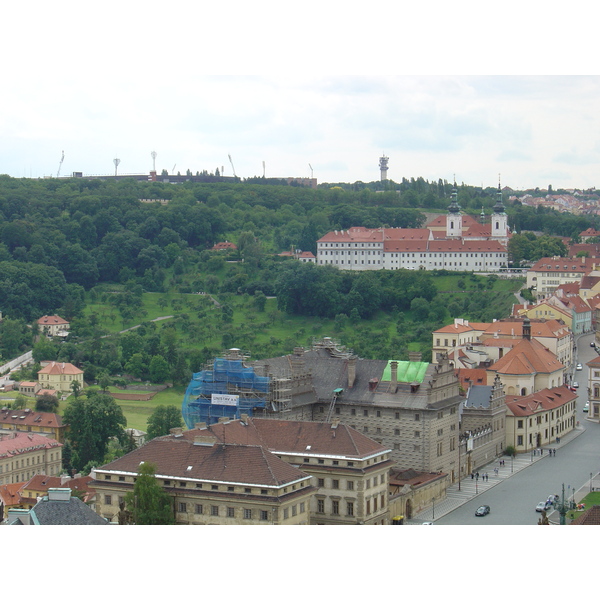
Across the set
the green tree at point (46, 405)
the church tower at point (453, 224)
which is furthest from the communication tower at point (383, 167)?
the green tree at point (46, 405)

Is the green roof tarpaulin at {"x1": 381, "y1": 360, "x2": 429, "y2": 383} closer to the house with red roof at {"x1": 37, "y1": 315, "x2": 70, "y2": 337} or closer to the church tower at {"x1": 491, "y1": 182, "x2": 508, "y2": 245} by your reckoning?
the house with red roof at {"x1": 37, "y1": 315, "x2": 70, "y2": 337}

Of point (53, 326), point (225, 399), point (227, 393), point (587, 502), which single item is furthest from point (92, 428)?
point (53, 326)

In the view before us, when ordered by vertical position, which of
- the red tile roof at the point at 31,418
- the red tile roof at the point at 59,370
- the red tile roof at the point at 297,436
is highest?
the red tile roof at the point at 297,436

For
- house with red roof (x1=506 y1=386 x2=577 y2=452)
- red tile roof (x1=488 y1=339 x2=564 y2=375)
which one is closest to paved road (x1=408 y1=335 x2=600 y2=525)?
house with red roof (x1=506 y1=386 x2=577 y2=452)

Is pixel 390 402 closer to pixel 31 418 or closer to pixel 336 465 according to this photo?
pixel 336 465

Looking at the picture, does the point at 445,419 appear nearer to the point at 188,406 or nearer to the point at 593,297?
the point at 188,406

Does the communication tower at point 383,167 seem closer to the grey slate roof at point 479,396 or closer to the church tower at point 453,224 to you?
the church tower at point 453,224

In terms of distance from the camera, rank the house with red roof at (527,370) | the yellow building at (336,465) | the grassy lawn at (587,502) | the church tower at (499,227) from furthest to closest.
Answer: the church tower at (499,227) < the house with red roof at (527,370) < the grassy lawn at (587,502) < the yellow building at (336,465)
